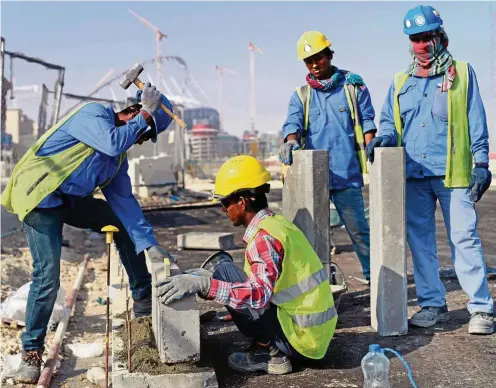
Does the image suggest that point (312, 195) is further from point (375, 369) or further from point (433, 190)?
point (375, 369)

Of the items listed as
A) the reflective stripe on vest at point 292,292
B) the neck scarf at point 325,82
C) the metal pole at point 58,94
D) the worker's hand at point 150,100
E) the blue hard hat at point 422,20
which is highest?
the metal pole at point 58,94

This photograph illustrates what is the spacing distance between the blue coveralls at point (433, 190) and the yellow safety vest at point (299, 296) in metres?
1.25

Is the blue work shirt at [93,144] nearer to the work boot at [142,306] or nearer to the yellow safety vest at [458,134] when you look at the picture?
the work boot at [142,306]

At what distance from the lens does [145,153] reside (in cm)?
2709

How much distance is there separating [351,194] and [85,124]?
2305 mm

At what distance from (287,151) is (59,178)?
1.63m

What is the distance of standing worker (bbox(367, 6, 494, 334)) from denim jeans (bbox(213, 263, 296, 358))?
123 centimetres

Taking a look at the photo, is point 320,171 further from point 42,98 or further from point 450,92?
point 42,98

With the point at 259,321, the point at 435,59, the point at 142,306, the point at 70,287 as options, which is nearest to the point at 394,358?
the point at 259,321

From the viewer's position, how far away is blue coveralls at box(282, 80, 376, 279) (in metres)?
5.57

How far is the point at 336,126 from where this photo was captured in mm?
5586

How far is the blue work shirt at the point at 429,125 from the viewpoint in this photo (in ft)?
14.8

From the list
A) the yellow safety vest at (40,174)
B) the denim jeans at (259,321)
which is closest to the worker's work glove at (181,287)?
the denim jeans at (259,321)

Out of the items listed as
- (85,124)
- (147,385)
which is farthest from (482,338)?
(85,124)
